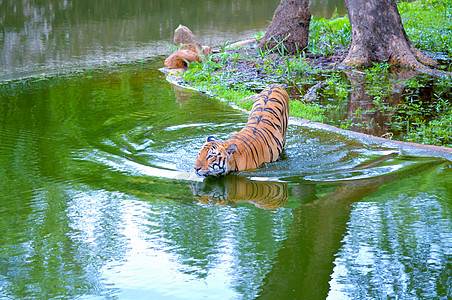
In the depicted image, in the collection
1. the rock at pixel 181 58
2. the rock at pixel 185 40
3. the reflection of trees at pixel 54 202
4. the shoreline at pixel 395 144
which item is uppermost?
the rock at pixel 185 40

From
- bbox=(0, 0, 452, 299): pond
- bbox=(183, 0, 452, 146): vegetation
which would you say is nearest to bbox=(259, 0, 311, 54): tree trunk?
bbox=(183, 0, 452, 146): vegetation

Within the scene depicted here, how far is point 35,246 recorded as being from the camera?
144 inches

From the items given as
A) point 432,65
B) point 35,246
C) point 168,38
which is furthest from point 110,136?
point 168,38

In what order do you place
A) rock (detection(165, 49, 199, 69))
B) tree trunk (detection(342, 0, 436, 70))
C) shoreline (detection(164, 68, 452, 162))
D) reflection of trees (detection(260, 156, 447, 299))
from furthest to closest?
rock (detection(165, 49, 199, 69))
tree trunk (detection(342, 0, 436, 70))
shoreline (detection(164, 68, 452, 162))
reflection of trees (detection(260, 156, 447, 299))

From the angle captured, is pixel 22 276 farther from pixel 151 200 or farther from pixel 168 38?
pixel 168 38

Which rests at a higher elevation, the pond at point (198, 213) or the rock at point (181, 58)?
the rock at point (181, 58)

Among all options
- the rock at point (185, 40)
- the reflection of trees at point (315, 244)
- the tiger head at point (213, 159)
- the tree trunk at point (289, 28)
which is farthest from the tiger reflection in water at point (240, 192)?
the rock at point (185, 40)

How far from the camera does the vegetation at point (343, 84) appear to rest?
653cm

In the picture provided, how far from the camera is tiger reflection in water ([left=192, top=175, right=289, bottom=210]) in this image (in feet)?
14.3

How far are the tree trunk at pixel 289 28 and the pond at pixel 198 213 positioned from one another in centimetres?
389

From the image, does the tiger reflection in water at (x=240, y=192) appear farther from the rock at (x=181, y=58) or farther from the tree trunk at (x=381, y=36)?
the rock at (x=181, y=58)

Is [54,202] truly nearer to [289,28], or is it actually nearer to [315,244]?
[315,244]

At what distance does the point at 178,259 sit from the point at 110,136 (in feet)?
9.76

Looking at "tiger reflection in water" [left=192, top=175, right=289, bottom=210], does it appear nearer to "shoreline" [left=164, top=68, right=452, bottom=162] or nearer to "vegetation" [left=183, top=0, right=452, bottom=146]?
"shoreline" [left=164, top=68, right=452, bottom=162]
